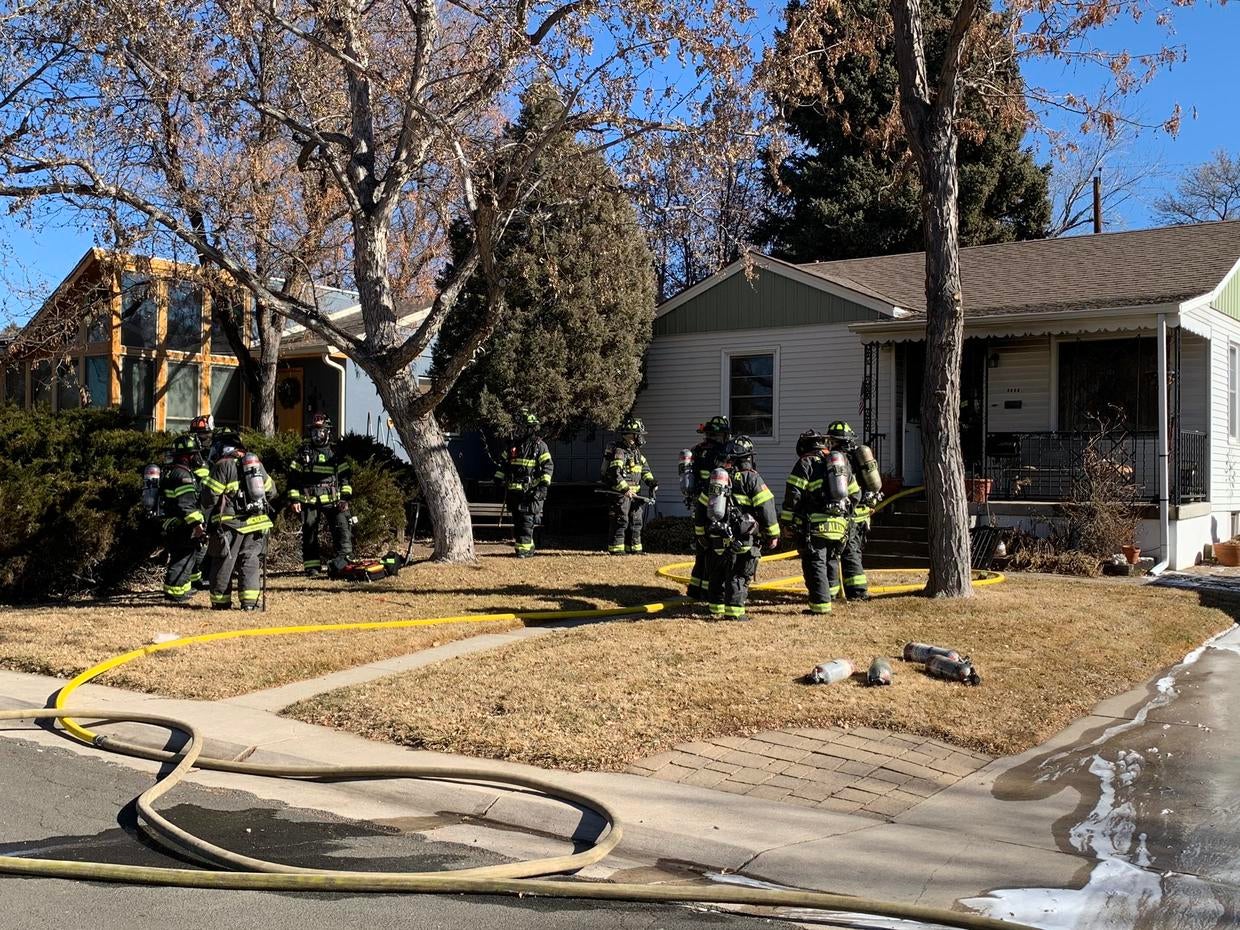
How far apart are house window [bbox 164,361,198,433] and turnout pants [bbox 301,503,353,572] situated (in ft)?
31.6

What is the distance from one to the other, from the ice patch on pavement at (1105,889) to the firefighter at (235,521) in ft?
26.0

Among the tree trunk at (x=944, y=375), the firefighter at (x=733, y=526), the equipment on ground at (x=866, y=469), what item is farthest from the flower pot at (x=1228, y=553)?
the firefighter at (x=733, y=526)

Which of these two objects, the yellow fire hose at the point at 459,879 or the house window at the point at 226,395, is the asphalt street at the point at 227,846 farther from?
the house window at the point at 226,395

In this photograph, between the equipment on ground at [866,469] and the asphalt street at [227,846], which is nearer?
the asphalt street at [227,846]

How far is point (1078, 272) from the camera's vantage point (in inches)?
703

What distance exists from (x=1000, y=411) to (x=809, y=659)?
35.2ft

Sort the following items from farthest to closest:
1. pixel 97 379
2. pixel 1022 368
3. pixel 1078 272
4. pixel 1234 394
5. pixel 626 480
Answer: pixel 97 379 < pixel 1234 394 < pixel 1078 272 < pixel 1022 368 < pixel 626 480

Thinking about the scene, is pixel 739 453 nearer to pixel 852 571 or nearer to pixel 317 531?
pixel 852 571

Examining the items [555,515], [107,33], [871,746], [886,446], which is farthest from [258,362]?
[871,746]

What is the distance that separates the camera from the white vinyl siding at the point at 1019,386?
17422mm

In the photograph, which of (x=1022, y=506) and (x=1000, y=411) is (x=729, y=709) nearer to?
(x=1022, y=506)

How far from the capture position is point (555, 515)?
65.7ft

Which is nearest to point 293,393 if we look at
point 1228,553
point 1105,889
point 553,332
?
point 553,332

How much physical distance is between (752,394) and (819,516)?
9.57 meters
